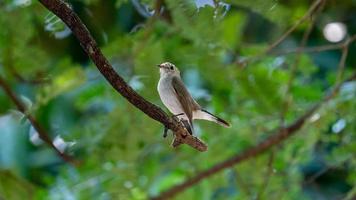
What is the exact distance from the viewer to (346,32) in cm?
229

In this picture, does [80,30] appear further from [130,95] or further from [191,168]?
[191,168]

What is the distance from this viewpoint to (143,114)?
124cm

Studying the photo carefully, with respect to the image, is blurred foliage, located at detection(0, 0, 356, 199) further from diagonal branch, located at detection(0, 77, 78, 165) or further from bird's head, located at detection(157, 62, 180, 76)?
bird's head, located at detection(157, 62, 180, 76)

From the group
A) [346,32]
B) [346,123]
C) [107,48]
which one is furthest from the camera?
[346,32]

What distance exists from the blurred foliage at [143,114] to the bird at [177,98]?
0.41m

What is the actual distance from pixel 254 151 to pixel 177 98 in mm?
1043

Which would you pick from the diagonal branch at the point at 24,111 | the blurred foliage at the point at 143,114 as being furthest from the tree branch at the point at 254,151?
the diagonal branch at the point at 24,111

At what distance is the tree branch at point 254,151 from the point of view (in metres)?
1.60

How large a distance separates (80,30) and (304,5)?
1643mm

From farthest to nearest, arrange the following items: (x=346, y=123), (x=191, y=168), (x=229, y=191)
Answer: (x=229, y=191)
(x=191, y=168)
(x=346, y=123)

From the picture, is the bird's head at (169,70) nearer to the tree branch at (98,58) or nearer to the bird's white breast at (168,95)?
the bird's white breast at (168,95)

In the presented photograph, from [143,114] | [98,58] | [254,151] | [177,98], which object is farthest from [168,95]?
[254,151]

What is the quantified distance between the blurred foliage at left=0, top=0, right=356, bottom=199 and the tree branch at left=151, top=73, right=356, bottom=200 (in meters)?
0.02

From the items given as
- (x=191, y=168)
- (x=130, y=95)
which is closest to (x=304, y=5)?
(x=191, y=168)
